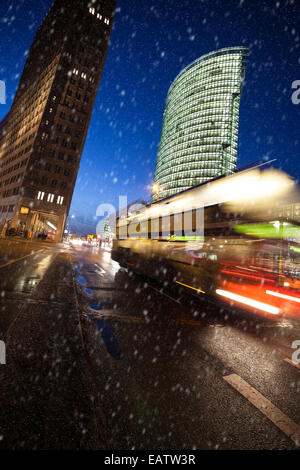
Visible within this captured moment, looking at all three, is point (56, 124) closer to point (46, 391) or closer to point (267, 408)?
point (46, 391)

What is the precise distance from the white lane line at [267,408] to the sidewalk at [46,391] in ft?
5.76

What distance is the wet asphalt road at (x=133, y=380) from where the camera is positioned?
1610 millimetres

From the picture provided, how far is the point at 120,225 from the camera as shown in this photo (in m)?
16.7

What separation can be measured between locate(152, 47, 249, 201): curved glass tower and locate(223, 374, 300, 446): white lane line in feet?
251

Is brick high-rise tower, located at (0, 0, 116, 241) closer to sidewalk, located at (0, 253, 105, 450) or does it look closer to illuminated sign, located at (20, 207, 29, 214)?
illuminated sign, located at (20, 207, 29, 214)

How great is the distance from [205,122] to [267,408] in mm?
96014

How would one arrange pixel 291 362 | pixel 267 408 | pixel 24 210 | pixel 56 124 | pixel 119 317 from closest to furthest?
1. pixel 267 408
2. pixel 291 362
3. pixel 119 317
4. pixel 24 210
5. pixel 56 124

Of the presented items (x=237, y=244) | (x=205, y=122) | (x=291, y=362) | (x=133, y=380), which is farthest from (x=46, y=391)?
(x=205, y=122)

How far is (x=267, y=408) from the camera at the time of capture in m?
2.16

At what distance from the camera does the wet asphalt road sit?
5.28ft

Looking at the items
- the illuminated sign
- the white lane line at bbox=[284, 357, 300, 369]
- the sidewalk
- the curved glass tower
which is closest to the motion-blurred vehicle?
the white lane line at bbox=[284, 357, 300, 369]

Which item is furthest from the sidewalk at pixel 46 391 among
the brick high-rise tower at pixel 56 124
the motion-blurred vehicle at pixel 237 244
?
the brick high-rise tower at pixel 56 124

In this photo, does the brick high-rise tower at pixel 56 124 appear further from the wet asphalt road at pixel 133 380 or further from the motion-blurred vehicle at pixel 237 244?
the wet asphalt road at pixel 133 380
